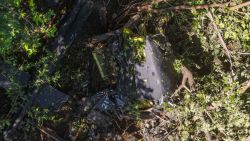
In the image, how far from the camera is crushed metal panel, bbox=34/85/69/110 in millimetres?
3809

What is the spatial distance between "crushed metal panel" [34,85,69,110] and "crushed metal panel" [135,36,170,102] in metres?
0.85

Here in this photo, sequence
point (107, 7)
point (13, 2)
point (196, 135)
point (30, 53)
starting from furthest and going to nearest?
point (107, 7)
point (196, 135)
point (30, 53)
point (13, 2)

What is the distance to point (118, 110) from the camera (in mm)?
3949

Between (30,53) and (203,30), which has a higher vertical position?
(30,53)

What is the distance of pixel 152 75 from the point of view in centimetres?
381

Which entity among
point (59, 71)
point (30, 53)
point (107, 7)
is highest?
point (107, 7)

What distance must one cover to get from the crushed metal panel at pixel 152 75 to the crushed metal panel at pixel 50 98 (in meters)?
0.85

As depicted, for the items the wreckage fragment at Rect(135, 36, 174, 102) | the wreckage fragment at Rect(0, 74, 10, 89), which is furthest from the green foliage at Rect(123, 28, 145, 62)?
the wreckage fragment at Rect(0, 74, 10, 89)

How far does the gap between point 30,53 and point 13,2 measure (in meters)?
0.58

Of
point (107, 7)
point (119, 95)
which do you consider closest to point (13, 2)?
point (107, 7)

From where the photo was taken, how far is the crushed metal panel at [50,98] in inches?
150

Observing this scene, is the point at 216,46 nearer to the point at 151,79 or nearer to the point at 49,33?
the point at 151,79

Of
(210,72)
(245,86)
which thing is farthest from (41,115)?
(245,86)

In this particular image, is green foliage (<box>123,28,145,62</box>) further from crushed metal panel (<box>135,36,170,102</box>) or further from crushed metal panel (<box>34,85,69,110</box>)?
crushed metal panel (<box>34,85,69,110</box>)
